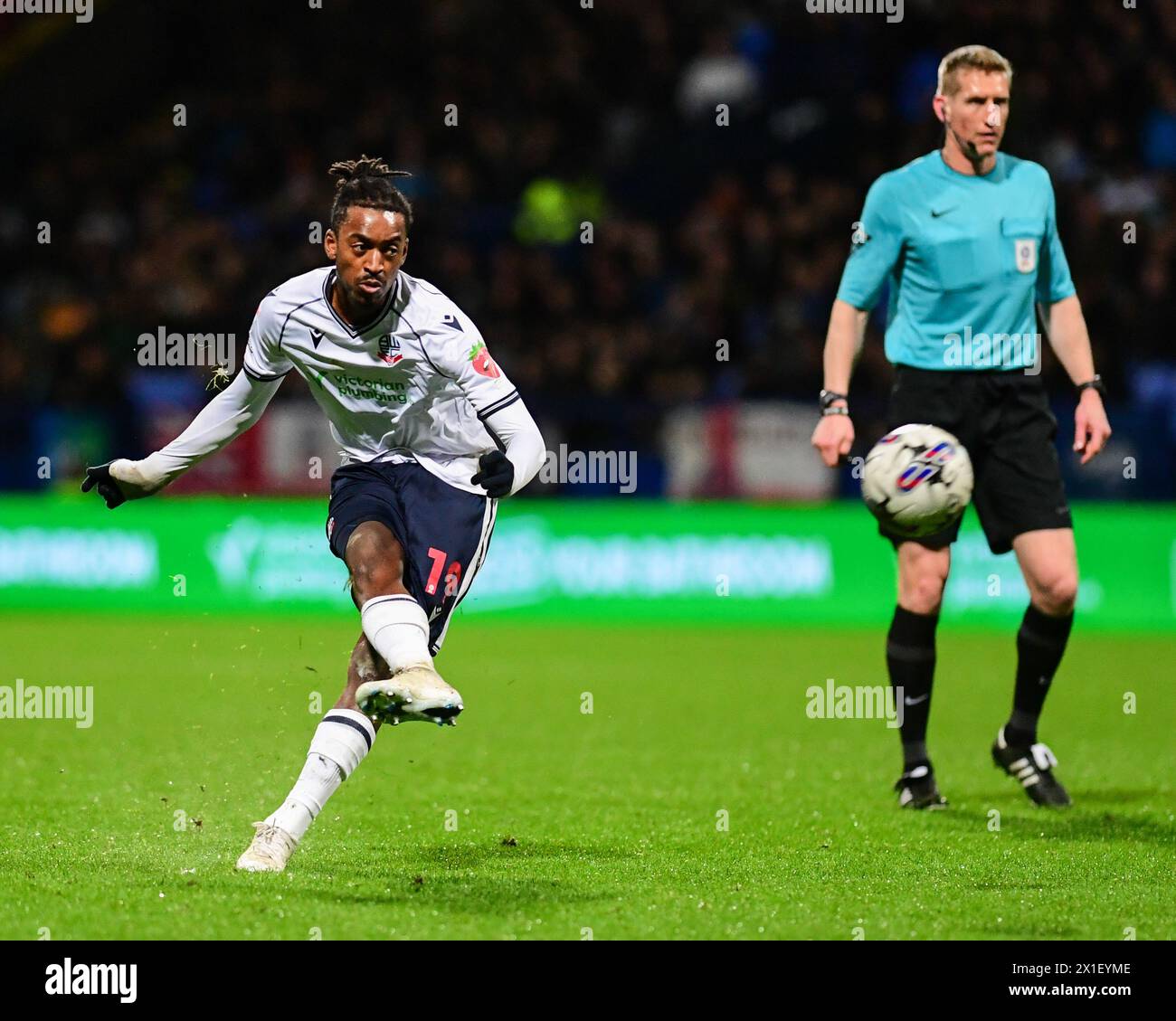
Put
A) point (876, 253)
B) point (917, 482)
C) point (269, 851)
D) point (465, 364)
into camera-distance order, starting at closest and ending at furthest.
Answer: point (269, 851) → point (465, 364) → point (917, 482) → point (876, 253)

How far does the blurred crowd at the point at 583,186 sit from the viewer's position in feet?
47.9

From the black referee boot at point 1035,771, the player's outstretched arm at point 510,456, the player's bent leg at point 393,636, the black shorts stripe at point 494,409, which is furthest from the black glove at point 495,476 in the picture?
the black referee boot at point 1035,771

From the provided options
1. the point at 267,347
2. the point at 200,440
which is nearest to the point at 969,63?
the point at 267,347

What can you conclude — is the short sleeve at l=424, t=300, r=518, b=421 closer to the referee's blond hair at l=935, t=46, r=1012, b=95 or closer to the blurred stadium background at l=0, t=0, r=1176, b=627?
the referee's blond hair at l=935, t=46, r=1012, b=95

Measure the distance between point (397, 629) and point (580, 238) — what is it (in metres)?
12.1

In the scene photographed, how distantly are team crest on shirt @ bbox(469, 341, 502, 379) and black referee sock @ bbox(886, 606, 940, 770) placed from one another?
6.65 ft

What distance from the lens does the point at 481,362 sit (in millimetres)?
5250

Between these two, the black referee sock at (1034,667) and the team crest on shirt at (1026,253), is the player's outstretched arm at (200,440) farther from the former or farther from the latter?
the black referee sock at (1034,667)

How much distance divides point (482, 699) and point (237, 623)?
3673mm

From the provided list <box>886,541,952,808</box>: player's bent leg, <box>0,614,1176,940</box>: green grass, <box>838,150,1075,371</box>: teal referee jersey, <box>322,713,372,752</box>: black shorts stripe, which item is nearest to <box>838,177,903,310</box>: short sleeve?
<box>838,150,1075,371</box>: teal referee jersey

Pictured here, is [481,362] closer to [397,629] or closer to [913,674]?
[397,629]

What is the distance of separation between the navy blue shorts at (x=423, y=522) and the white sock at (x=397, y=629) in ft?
0.67
